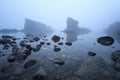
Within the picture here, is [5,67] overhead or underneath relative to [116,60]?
underneath

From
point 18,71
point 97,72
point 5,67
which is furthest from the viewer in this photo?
point 5,67

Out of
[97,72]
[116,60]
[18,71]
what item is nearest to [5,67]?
[18,71]

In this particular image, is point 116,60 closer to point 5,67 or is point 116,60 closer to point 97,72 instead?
point 97,72

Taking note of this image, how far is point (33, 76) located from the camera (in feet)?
35.6

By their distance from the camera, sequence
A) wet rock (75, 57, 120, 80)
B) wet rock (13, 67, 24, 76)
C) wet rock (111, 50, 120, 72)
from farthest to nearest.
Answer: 1. wet rock (111, 50, 120, 72)
2. wet rock (13, 67, 24, 76)
3. wet rock (75, 57, 120, 80)

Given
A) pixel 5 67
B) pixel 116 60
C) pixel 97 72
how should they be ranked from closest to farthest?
1. pixel 97 72
2. pixel 5 67
3. pixel 116 60

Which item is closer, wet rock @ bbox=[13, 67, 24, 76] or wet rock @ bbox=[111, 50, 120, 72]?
wet rock @ bbox=[13, 67, 24, 76]

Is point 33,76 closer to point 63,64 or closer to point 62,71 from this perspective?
point 62,71

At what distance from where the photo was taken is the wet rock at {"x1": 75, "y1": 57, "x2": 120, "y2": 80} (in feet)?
35.2

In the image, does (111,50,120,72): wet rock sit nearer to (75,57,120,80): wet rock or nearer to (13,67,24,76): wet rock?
(75,57,120,80): wet rock

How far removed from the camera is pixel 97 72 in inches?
460

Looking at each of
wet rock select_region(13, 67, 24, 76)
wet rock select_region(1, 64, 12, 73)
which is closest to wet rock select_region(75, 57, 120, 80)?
wet rock select_region(13, 67, 24, 76)

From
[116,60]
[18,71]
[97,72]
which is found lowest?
[18,71]

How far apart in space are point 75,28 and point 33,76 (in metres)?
132
